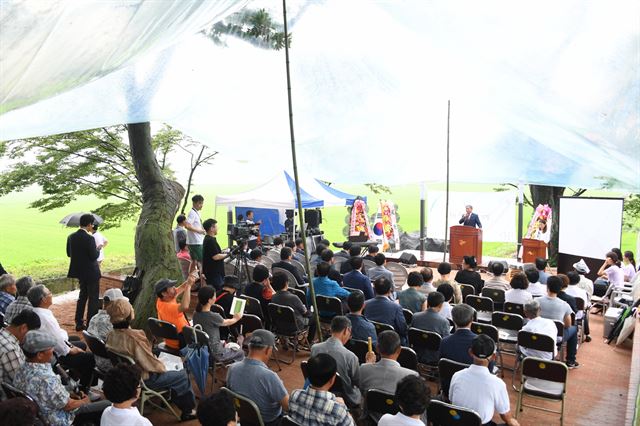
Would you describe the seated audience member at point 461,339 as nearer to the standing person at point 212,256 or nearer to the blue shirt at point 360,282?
the blue shirt at point 360,282

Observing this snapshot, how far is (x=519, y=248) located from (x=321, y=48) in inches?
425

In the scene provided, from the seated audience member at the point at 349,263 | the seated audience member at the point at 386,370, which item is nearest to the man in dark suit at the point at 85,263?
the seated audience member at the point at 349,263

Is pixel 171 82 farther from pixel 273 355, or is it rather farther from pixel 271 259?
pixel 271 259

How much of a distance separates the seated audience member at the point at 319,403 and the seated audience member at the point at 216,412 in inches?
22.2

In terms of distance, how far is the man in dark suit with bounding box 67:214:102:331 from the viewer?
7828mm

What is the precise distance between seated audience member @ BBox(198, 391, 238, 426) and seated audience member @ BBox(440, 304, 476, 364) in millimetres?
2572

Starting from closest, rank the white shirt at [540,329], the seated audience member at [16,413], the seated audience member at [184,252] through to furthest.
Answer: the seated audience member at [16,413] → the white shirt at [540,329] → the seated audience member at [184,252]

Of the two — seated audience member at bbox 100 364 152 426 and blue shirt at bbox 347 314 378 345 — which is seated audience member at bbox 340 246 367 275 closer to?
blue shirt at bbox 347 314 378 345

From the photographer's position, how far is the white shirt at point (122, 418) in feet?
10.6

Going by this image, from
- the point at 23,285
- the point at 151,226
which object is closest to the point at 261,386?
the point at 23,285

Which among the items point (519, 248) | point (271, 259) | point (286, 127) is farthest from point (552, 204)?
point (286, 127)

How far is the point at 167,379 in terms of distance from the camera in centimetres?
477

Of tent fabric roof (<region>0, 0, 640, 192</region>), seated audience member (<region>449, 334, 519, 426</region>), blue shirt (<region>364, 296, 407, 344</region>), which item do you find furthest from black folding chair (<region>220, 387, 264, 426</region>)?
blue shirt (<region>364, 296, 407, 344</region>)

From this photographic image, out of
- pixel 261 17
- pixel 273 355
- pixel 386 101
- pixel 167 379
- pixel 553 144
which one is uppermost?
pixel 261 17
